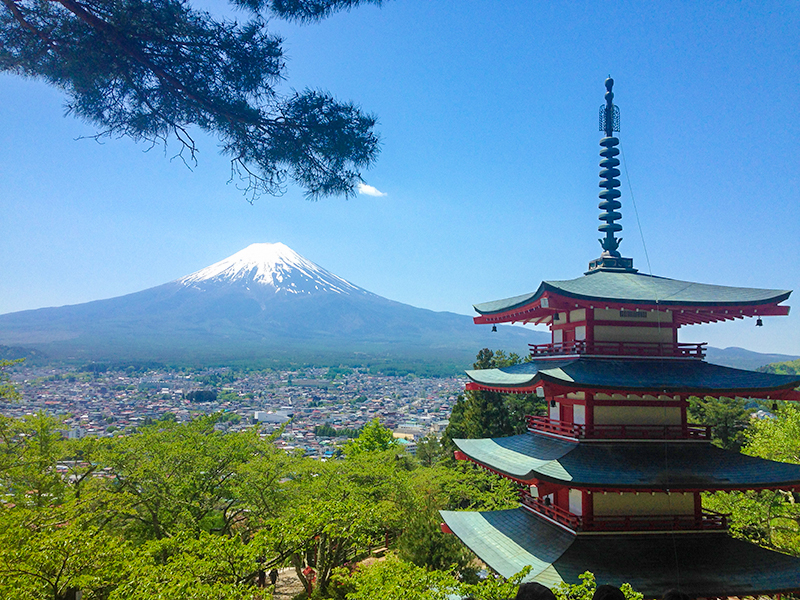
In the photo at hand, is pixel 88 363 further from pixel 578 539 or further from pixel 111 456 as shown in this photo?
pixel 578 539

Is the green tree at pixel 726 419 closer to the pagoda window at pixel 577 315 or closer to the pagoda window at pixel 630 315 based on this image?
the pagoda window at pixel 630 315

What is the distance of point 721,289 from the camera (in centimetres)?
970

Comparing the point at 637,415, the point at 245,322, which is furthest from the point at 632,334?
the point at 245,322

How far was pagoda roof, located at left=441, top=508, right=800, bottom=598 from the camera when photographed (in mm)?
7473

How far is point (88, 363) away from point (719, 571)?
13122 centimetres

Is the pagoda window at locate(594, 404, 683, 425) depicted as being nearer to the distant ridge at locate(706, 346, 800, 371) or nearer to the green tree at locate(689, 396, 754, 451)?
the green tree at locate(689, 396, 754, 451)

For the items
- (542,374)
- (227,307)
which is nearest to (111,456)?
(542,374)

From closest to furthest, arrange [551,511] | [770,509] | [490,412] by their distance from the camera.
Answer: [551,511] < [770,509] < [490,412]

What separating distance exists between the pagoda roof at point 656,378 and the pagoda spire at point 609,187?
2733mm

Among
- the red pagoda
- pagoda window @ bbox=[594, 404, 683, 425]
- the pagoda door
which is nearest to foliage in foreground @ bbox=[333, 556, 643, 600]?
the red pagoda

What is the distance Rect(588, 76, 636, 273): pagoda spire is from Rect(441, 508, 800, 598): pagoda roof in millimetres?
5711

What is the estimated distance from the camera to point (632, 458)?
870 cm

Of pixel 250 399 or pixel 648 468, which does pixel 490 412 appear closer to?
pixel 648 468

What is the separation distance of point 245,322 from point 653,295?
146964 mm
